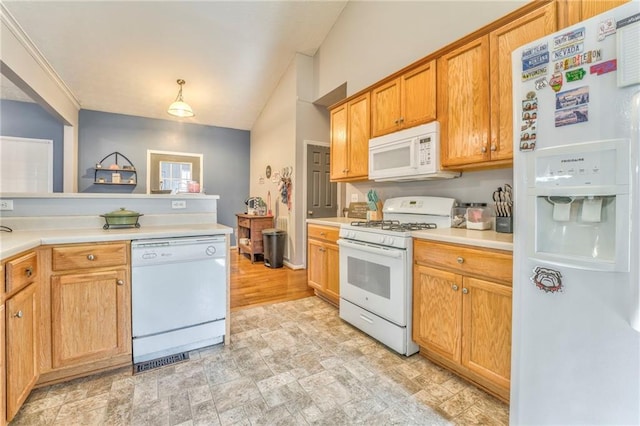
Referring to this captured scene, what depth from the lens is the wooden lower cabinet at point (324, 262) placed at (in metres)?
2.93

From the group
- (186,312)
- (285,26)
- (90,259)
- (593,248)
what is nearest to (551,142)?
(593,248)

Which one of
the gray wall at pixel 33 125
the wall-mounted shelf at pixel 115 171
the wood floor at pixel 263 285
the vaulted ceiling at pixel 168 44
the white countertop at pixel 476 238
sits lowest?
the wood floor at pixel 263 285

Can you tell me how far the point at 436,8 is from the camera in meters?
2.61

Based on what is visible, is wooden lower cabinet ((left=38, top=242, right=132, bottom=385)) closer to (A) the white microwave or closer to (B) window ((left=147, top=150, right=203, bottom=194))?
(A) the white microwave

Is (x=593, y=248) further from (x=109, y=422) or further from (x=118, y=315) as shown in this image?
(x=118, y=315)

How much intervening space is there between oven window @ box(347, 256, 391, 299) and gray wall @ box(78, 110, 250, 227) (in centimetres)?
467

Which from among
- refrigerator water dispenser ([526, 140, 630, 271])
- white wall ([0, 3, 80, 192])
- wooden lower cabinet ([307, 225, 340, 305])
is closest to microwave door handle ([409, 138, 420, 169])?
wooden lower cabinet ([307, 225, 340, 305])

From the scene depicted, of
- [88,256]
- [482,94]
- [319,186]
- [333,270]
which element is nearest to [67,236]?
[88,256]

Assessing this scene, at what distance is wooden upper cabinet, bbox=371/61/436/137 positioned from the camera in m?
2.33

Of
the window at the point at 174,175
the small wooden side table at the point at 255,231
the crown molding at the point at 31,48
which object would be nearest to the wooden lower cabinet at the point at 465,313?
the small wooden side table at the point at 255,231

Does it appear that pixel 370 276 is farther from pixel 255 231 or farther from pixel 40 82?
pixel 40 82

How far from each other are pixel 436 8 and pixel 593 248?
2.53m

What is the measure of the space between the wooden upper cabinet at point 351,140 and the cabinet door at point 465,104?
893 millimetres

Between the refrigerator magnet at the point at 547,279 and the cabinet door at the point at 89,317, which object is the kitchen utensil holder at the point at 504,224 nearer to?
the refrigerator magnet at the point at 547,279
